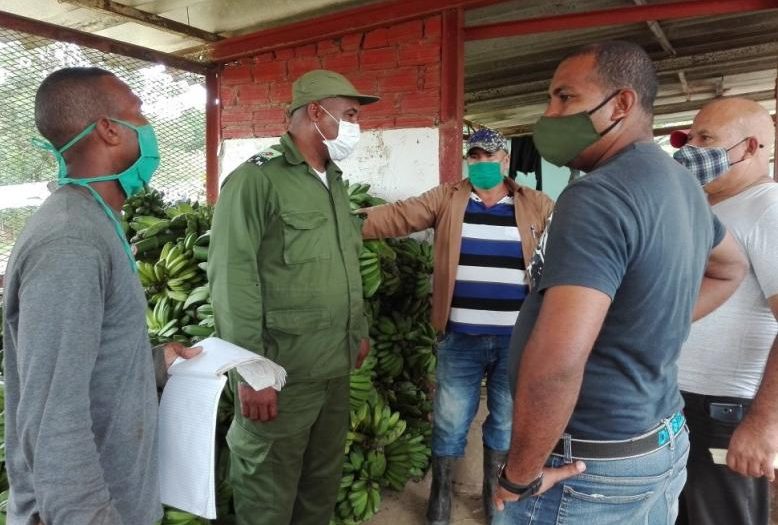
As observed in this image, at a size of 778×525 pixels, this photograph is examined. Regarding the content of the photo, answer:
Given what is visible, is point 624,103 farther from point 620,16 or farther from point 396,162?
point 396,162

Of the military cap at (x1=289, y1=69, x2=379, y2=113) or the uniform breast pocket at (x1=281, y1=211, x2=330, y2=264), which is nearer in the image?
the uniform breast pocket at (x1=281, y1=211, x2=330, y2=264)

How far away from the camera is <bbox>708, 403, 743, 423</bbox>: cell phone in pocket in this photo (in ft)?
6.65

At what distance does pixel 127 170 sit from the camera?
147 centimetres

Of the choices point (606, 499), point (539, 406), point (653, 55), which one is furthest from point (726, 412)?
point (653, 55)

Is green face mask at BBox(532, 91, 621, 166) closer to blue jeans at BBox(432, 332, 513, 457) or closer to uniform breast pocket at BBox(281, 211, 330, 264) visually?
uniform breast pocket at BBox(281, 211, 330, 264)

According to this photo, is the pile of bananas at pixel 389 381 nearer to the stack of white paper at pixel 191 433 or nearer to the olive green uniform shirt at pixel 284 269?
the olive green uniform shirt at pixel 284 269

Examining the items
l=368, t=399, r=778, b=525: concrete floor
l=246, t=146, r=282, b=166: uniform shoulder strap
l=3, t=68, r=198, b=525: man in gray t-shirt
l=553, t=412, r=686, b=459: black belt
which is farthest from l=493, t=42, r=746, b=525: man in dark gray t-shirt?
l=368, t=399, r=778, b=525: concrete floor

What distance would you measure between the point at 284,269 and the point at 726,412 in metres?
1.68

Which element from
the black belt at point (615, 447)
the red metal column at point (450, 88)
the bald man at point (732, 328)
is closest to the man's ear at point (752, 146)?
the bald man at point (732, 328)

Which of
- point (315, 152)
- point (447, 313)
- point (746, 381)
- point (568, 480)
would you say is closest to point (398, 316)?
point (447, 313)

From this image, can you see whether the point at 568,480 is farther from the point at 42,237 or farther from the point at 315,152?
the point at 315,152

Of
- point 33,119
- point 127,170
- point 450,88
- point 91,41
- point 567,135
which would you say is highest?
point 91,41

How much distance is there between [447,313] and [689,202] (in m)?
1.85

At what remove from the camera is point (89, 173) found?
1.40 meters
